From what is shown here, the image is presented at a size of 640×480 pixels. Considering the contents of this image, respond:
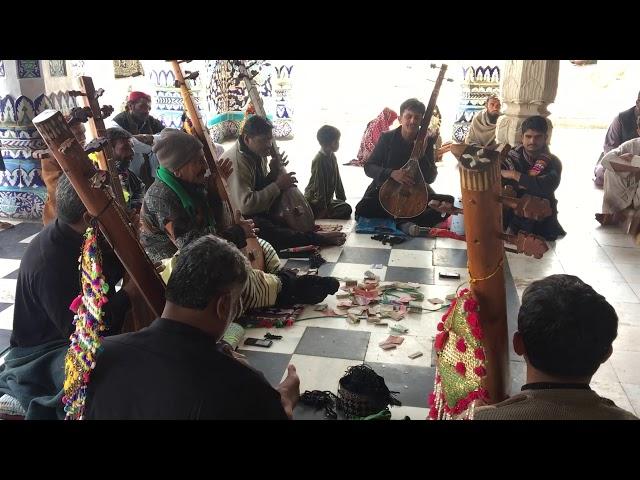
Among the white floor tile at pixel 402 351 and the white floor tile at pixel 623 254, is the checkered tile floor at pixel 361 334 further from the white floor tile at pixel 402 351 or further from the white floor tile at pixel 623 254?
the white floor tile at pixel 623 254

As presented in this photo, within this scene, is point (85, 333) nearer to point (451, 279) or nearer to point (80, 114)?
point (80, 114)

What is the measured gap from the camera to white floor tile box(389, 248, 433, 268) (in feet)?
16.6

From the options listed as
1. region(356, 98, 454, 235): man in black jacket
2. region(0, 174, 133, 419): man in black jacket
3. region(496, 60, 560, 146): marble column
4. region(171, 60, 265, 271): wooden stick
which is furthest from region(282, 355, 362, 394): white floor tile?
region(496, 60, 560, 146): marble column

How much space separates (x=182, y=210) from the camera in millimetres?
3625

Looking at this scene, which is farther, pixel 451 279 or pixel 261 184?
pixel 261 184

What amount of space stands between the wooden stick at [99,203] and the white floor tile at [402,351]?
158cm

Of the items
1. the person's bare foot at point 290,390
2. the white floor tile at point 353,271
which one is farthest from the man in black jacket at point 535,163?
the person's bare foot at point 290,390

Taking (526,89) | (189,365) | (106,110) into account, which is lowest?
(189,365)

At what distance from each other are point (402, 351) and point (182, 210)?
1.64 m

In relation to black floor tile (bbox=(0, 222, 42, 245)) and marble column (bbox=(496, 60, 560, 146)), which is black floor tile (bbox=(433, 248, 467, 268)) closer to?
marble column (bbox=(496, 60, 560, 146))

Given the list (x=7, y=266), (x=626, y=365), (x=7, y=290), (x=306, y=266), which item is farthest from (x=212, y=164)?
(x=626, y=365)

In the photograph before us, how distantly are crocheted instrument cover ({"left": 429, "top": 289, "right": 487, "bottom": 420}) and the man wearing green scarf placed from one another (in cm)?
190
